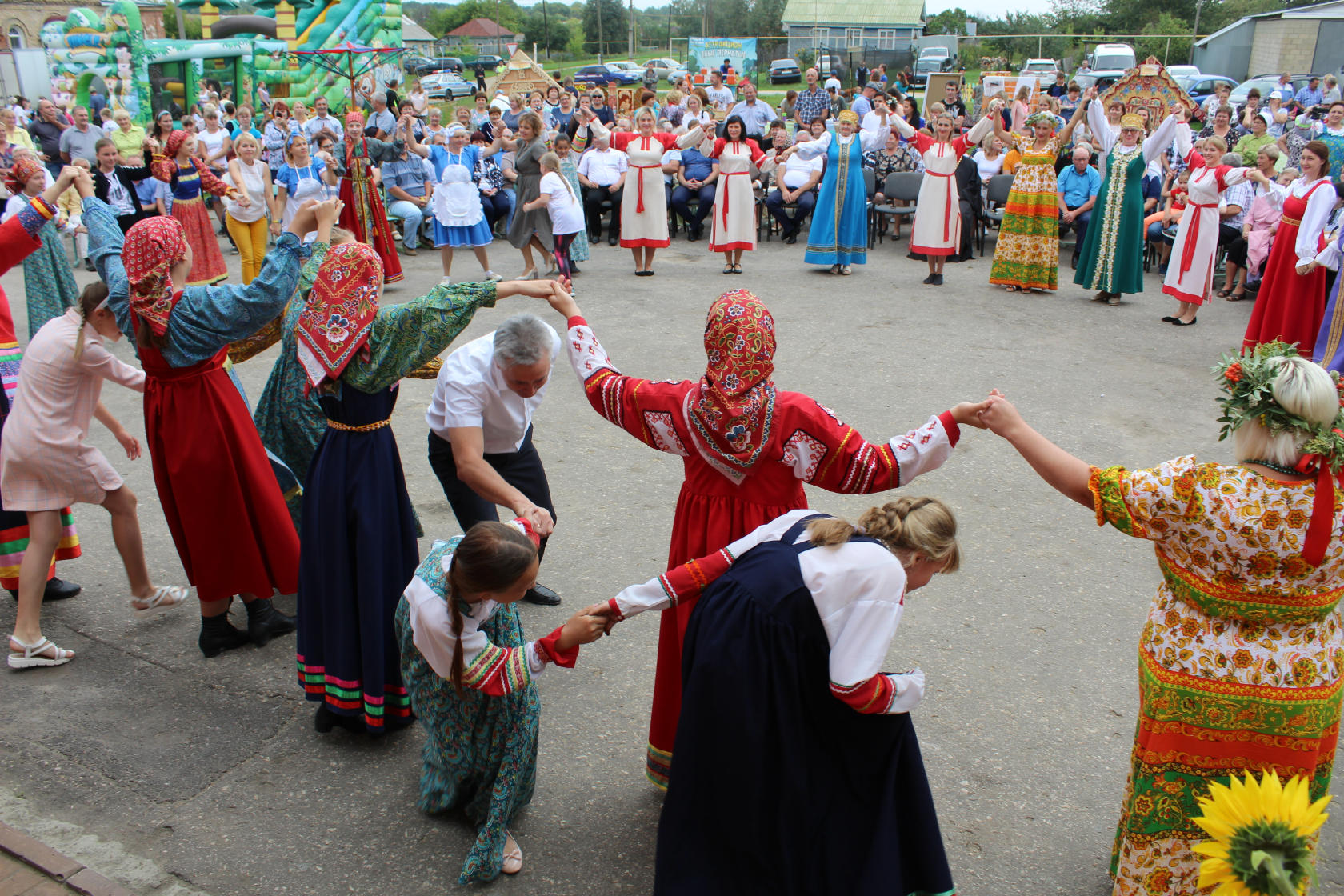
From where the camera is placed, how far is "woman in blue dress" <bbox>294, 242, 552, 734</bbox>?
10.5 feet

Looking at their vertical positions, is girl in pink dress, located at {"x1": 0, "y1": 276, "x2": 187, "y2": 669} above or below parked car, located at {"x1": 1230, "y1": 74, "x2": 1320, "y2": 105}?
below

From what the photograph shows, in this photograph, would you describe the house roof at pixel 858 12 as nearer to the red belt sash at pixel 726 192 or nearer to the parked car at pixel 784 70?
the parked car at pixel 784 70

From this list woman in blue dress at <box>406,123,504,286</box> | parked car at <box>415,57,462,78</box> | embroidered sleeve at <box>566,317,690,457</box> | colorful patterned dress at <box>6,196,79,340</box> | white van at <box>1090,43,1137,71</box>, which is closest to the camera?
embroidered sleeve at <box>566,317,690,457</box>

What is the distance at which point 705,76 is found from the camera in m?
32.9

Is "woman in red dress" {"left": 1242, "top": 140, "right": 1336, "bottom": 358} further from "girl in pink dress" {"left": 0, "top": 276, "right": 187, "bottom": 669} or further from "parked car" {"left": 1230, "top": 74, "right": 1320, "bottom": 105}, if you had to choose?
"parked car" {"left": 1230, "top": 74, "right": 1320, "bottom": 105}

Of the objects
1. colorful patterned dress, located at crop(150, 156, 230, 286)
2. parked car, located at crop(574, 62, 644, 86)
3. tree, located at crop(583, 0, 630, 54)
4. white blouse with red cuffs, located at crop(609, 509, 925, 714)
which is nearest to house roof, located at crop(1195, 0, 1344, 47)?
parked car, located at crop(574, 62, 644, 86)

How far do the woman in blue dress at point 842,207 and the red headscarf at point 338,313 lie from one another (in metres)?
8.81

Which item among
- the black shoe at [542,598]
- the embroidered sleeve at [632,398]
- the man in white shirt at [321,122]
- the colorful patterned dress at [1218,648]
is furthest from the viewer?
the man in white shirt at [321,122]

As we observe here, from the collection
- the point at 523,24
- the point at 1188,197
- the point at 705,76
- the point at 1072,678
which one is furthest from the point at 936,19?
the point at 1072,678

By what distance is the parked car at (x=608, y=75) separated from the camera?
38875 millimetres

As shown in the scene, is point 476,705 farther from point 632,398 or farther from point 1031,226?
Answer: point 1031,226

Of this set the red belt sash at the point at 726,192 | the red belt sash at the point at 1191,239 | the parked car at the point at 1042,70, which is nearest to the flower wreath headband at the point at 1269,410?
the red belt sash at the point at 1191,239

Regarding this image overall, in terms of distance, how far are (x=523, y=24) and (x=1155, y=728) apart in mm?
79014

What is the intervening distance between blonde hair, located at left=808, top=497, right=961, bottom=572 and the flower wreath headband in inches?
29.1
